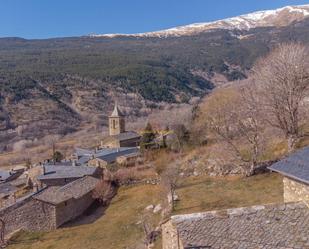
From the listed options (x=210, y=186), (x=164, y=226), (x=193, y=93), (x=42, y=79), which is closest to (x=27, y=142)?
(x=42, y=79)

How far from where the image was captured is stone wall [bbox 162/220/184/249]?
988 centimetres

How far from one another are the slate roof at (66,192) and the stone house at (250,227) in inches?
728

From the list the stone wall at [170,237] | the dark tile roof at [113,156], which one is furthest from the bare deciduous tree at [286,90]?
the dark tile roof at [113,156]

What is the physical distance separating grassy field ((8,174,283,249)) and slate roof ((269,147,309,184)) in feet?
22.4

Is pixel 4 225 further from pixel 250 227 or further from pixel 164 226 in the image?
pixel 250 227

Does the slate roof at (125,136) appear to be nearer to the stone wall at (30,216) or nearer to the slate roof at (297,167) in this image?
the stone wall at (30,216)

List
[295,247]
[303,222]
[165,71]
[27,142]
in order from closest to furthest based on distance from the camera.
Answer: [295,247] < [303,222] < [27,142] < [165,71]

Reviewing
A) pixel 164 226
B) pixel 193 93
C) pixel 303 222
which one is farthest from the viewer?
pixel 193 93

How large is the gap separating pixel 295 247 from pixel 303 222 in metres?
0.86

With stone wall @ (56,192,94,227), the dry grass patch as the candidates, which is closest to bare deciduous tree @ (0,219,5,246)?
stone wall @ (56,192,94,227)

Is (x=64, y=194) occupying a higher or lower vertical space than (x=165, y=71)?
lower

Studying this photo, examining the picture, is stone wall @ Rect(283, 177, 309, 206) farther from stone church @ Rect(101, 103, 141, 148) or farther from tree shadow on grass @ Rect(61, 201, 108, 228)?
stone church @ Rect(101, 103, 141, 148)

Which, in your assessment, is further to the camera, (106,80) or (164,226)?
(106,80)

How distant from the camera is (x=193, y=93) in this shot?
137750mm
